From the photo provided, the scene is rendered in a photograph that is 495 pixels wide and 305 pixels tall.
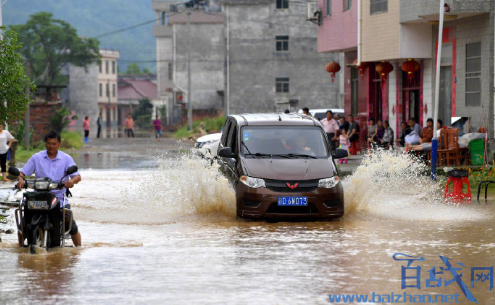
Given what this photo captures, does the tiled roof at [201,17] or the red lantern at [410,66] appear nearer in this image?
the red lantern at [410,66]

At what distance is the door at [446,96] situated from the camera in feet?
89.9

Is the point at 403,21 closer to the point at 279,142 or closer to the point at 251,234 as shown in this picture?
the point at 279,142

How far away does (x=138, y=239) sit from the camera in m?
12.1

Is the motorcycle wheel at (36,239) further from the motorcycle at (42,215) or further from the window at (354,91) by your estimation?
the window at (354,91)

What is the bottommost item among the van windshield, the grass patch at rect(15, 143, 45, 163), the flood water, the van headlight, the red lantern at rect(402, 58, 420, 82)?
the grass patch at rect(15, 143, 45, 163)

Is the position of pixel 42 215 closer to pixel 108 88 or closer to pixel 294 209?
pixel 294 209

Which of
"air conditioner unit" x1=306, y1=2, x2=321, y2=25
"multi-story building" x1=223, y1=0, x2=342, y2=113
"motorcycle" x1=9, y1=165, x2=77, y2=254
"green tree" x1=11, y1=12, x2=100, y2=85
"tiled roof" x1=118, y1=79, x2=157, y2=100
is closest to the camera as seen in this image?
"motorcycle" x1=9, y1=165, x2=77, y2=254

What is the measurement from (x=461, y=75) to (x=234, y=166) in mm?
13375

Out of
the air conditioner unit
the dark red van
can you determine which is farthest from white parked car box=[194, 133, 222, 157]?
the dark red van

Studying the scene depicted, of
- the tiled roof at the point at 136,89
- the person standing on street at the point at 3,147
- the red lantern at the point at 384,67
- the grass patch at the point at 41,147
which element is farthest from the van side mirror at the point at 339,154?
the tiled roof at the point at 136,89

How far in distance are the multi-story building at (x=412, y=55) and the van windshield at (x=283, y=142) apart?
33.9 feet

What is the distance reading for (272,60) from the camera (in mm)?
63000

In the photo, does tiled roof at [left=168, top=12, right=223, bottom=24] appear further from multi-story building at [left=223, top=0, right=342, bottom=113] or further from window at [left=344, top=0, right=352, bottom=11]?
window at [left=344, top=0, right=352, bottom=11]

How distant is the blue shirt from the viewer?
10.7 m
